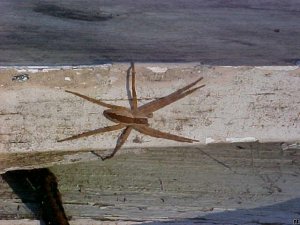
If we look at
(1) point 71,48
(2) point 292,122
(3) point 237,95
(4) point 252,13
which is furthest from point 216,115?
(1) point 71,48

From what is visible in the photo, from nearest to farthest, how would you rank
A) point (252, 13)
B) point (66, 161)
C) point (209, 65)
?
point (209, 65) → point (252, 13) → point (66, 161)

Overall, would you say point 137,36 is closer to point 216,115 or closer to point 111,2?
point 111,2

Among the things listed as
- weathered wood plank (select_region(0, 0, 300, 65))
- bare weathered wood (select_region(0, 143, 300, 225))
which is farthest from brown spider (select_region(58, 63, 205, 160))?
bare weathered wood (select_region(0, 143, 300, 225))

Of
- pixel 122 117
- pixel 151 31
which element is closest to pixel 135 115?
pixel 122 117

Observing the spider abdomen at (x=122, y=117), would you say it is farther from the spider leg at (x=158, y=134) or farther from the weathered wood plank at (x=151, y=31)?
the weathered wood plank at (x=151, y=31)

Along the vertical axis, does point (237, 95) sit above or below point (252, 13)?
below

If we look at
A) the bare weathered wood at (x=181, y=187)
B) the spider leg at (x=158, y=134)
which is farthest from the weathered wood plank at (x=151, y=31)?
the bare weathered wood at (x=181, y=187)
